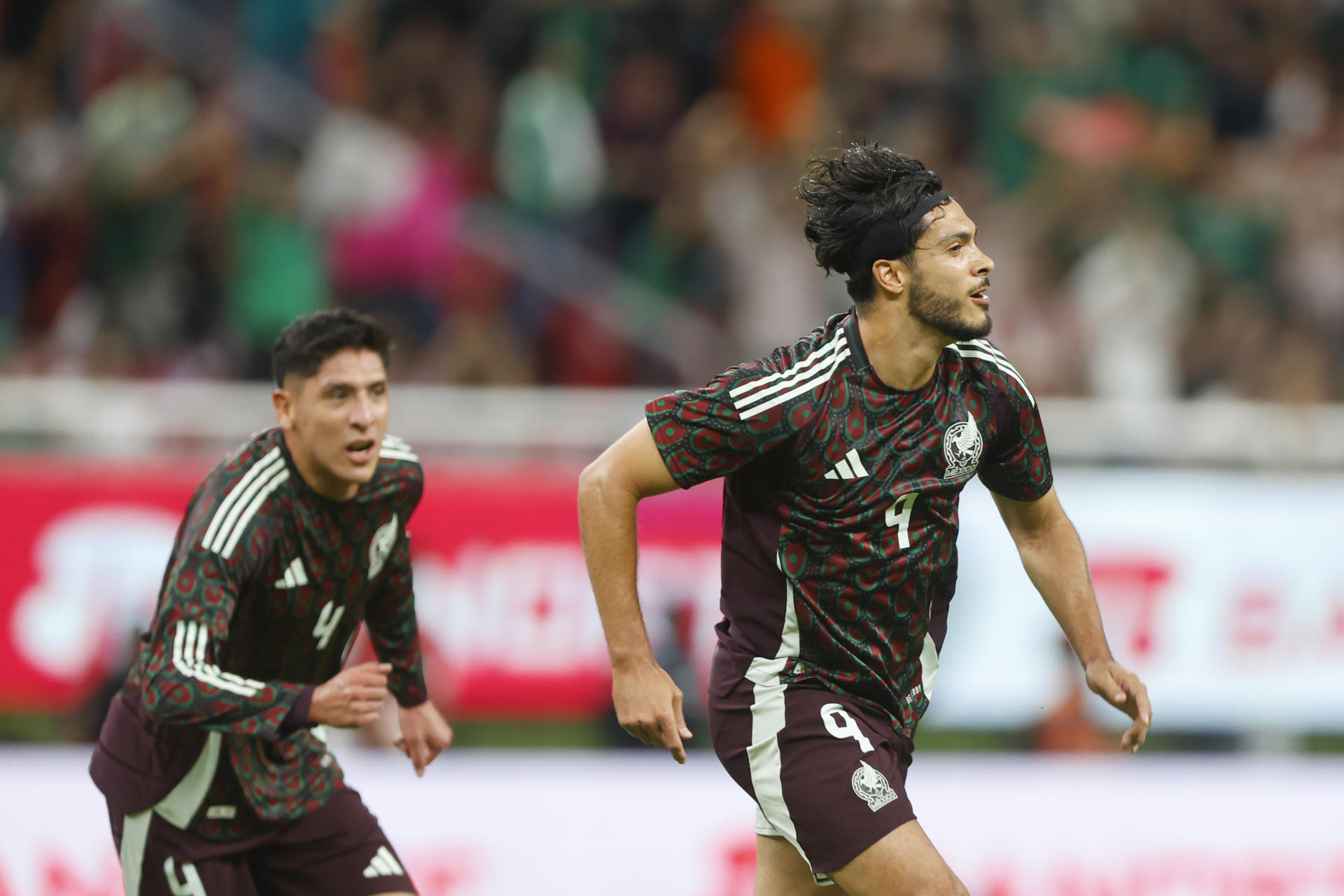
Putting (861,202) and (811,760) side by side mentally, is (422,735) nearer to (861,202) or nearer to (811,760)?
(811,760)

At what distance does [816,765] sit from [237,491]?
1715 mm

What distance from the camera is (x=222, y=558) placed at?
4703 mm

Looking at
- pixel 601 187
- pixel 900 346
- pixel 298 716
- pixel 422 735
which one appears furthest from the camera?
pixel 601 187

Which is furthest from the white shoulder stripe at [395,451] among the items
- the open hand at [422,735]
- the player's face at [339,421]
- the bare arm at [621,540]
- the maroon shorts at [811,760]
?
the maroon shorts at [811,760]

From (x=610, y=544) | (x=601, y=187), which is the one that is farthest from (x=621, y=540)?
(x=601, y=187)

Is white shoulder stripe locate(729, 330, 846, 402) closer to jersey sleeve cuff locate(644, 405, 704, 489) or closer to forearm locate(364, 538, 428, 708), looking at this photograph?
jersey sleeve cuff locate(644, 405, 704, 489)

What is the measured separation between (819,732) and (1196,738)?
5410mm

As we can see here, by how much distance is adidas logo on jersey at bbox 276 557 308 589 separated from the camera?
16.0 ft

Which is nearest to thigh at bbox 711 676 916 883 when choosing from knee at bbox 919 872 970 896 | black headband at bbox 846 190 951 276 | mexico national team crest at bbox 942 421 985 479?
knee at bbox 919 872 970 896

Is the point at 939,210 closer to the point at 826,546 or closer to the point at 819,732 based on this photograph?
the point at 826,546

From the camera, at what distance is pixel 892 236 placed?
4660mm

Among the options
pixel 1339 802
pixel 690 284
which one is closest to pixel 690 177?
pixel 690 284

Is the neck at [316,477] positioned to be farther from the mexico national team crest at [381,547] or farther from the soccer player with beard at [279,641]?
the mexico national team crest at [381,547]

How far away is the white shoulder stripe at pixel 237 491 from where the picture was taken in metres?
4.73
